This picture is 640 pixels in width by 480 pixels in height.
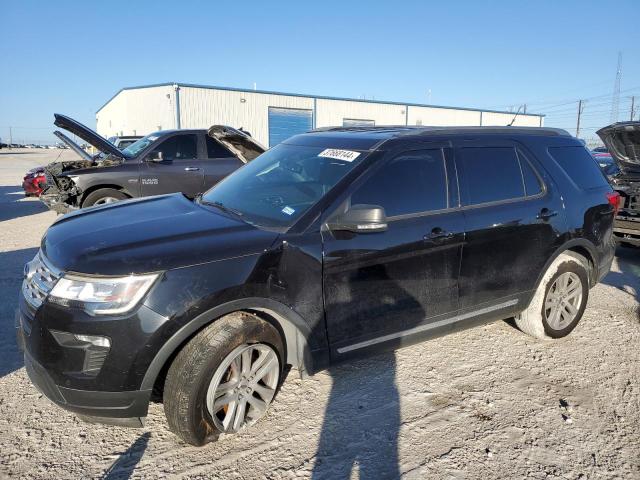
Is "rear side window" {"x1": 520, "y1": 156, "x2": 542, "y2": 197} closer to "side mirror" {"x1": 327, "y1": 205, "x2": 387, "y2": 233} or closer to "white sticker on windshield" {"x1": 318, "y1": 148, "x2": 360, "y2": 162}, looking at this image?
"white sticker on windshield" {"x1": 318, "y1": 148, "x2": 360, "y2": 162}

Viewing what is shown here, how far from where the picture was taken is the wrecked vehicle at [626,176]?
655cm

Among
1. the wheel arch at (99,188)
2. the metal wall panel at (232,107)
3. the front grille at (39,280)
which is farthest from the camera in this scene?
the metal wall panel at (232,107)

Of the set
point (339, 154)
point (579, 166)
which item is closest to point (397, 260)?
point (339, 154)

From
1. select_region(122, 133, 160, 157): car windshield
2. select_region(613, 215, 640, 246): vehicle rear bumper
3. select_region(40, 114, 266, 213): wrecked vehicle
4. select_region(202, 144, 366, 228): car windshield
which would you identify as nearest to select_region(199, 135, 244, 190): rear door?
select_region(40, 114, 266, 213): wrecked vehicle

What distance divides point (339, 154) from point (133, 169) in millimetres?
5647

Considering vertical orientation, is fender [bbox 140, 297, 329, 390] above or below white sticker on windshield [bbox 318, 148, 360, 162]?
below

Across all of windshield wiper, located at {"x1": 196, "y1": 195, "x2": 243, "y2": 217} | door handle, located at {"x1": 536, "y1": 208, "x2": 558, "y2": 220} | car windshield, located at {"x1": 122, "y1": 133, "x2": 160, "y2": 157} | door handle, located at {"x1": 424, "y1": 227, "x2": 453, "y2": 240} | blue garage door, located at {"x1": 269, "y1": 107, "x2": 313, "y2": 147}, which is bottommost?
door handle, located at {"x1": 424, "y1": 227, "x2": 453, "y2": 240}

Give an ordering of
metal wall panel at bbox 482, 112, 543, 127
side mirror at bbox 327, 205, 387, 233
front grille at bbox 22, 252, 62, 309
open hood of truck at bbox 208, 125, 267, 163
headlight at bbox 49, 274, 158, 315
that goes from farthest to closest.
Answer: metal wall panel at bbox 482, 112, 543, 127 < open hood of truck at bbox 208, 125, 267, 163 < side mirror at bbox 327, 205, 387, 233 < front grille at bbox 22, 252, 62, 309 < headlight at bbox 49, 274, 158, 315

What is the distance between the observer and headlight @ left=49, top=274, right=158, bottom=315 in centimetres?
229

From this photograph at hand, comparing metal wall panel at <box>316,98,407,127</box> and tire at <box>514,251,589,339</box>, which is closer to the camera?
tire at <box>514,251,589,339</box>

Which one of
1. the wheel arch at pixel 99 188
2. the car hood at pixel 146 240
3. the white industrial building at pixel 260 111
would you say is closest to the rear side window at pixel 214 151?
the wheel arch at pixel 99 188

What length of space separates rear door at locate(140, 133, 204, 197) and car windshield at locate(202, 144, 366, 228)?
4475 millimetres

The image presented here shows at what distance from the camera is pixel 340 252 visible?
2.81 meters

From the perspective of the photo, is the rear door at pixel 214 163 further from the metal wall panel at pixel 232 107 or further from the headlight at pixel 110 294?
the metal wall panel at pixel 232 107
